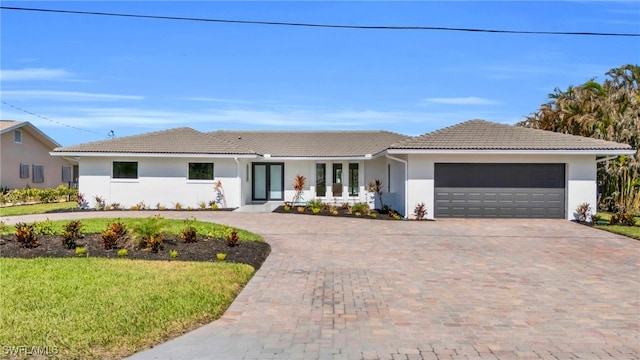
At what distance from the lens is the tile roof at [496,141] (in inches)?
693

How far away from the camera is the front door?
26328 millimetres

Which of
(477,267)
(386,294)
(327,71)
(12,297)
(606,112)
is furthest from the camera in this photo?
(606,112)

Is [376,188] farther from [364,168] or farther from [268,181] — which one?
[268,181]

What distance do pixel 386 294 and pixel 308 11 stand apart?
8.53m

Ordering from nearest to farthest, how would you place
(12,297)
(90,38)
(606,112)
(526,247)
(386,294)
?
(12,297), (386,294), (526,247), (90,38), (606,112)

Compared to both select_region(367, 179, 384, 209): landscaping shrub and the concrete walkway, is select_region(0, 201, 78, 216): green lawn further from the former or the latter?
select_region(367, 179, 384, 209): landscaping shrub

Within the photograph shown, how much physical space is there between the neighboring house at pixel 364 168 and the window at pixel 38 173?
1230cm

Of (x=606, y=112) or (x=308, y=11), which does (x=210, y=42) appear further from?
(x=606, y=112)

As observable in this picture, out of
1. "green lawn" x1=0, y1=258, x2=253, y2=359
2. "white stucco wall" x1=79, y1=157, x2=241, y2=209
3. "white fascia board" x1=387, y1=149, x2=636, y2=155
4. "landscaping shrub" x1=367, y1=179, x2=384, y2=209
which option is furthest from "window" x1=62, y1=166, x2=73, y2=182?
"green lawn" x1=0, y1=258, x2=253, y2=359

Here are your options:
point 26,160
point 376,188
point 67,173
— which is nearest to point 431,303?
point 376,188

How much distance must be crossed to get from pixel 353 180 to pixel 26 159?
902 inches

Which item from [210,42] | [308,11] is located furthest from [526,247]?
[210,42]

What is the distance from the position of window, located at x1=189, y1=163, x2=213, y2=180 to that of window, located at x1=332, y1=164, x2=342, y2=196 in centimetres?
721

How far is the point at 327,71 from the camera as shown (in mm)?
17531
